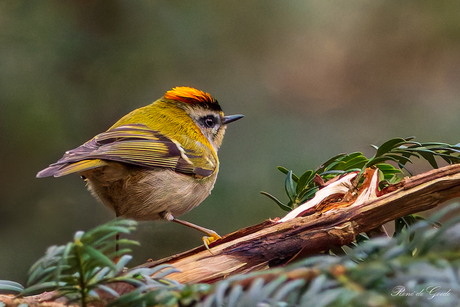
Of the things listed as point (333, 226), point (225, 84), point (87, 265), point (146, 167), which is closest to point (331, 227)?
point (333, 226)

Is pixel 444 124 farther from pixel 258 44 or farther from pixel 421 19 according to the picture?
pixel 258 44

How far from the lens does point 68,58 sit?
3.41 metres

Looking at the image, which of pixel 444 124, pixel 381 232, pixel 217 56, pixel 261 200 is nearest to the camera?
pixel 381 232

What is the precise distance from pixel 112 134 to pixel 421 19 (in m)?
3.36

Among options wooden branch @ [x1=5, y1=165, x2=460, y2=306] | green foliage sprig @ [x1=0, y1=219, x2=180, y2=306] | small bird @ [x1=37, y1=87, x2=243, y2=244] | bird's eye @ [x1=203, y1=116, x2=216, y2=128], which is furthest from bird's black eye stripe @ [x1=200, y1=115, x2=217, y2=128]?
green foliage sprig @ [x1=0, y1=219, x2=180, y2=306]

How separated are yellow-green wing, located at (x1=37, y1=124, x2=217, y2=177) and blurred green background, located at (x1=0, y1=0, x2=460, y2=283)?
3.37ft

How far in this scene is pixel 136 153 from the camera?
191 cm

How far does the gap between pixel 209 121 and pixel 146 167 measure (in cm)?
79

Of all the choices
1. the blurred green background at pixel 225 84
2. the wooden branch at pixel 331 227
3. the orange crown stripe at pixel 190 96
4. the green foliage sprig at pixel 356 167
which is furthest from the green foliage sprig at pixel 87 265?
the blurred green background at pixel 225 84

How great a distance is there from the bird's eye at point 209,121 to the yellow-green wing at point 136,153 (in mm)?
307

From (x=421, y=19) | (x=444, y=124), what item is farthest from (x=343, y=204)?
(x=421, y=19)

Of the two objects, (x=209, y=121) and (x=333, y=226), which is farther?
(x=209, y=121)

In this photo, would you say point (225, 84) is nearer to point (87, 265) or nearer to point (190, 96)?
point (190, 96)

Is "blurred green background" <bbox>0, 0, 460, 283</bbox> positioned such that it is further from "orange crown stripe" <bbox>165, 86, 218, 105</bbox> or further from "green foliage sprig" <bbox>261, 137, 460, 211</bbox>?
"green foliage sprig" <bbox>261, 137, 460, 211</bbox>
